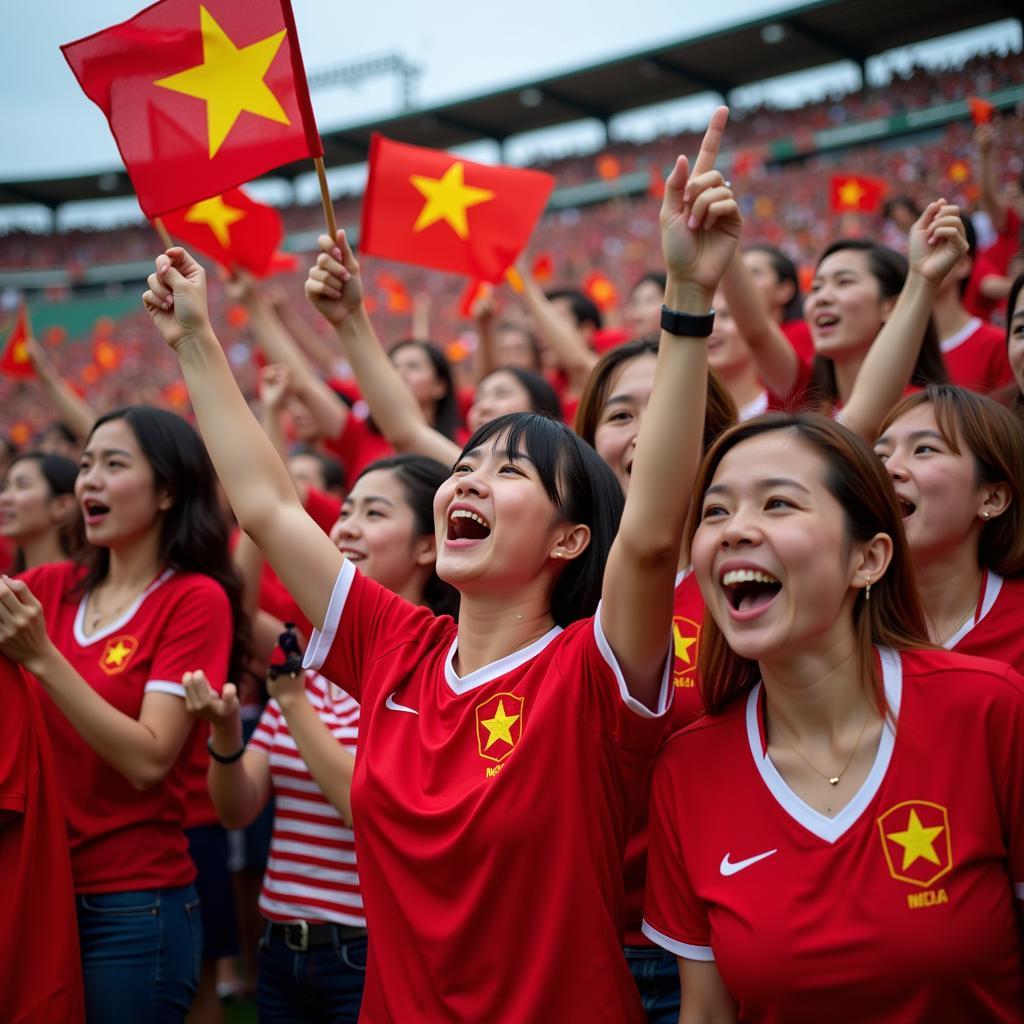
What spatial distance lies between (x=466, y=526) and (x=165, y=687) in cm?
102

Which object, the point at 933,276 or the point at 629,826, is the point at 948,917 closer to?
the point at 629,826

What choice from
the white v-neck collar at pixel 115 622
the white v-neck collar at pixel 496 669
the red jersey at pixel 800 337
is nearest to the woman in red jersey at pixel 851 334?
the red jersey at pixel 800 337

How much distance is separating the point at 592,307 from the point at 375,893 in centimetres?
433

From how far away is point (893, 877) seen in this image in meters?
1.69

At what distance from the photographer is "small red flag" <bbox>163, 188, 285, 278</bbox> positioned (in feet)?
15.0

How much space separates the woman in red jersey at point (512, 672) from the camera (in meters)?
1.78

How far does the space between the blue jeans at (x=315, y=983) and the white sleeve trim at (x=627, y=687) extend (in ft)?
3.92

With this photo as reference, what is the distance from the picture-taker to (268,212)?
4832 mm

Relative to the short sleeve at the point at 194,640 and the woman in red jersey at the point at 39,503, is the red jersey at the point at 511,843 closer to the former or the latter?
the short sleeve at the point at 194,640

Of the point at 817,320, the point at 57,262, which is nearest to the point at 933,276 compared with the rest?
the point at 817,320

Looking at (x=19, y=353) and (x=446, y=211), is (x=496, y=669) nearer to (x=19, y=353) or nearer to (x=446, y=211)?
(x=446, y=211)

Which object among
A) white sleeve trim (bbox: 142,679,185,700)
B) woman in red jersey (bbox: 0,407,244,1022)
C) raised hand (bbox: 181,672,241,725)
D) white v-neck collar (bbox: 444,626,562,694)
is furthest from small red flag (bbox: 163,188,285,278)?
white v-neck collar (bbox: 444,626,562,694)

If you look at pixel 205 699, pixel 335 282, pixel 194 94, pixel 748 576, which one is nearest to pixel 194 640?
pixel 205 699

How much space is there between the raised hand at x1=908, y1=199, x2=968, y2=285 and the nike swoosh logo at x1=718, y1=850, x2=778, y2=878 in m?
1.74
